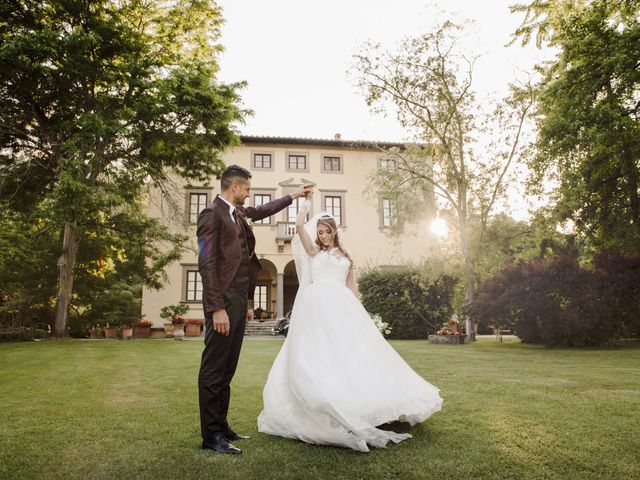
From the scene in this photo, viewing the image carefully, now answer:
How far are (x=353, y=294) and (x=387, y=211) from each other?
2211cm

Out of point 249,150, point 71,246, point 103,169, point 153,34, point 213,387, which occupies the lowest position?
point 213,387

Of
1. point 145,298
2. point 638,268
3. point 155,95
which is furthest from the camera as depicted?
point 145,298

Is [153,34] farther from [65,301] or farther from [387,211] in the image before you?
[387,211]

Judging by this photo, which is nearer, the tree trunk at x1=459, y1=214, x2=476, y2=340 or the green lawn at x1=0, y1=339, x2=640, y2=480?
the green lawn at x1=0, y1=339, x2=640, y2=480

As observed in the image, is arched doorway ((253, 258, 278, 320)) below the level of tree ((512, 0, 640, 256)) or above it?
below

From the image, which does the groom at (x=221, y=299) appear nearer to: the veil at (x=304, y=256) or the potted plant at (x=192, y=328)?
the veil at (x=304, y=256)

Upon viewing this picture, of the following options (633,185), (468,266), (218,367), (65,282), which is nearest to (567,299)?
(468,266)

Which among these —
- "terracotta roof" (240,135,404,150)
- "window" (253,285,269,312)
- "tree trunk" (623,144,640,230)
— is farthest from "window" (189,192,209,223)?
"tree trunk" (623,144,640,230)

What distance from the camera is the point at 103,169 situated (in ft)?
52.5

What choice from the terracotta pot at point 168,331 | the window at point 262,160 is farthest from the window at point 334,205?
the terracotta pot at point 168,331

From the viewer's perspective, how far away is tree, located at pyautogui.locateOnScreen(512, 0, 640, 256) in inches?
465

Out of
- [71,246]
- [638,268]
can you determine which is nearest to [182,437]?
[638,268]

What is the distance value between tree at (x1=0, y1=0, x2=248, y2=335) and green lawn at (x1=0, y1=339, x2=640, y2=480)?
31.8 ft

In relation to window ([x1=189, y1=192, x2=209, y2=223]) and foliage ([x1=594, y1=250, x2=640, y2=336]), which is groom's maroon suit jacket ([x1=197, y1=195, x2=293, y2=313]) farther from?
window ([x1=189, y1=192, x2=209, y2=223])
